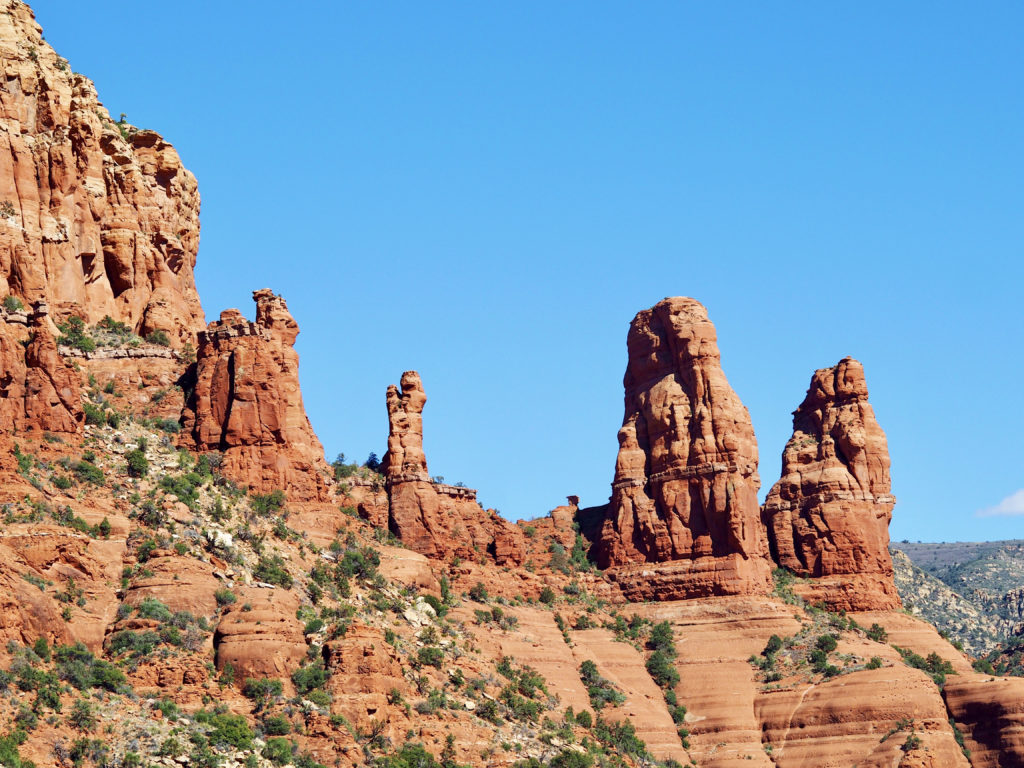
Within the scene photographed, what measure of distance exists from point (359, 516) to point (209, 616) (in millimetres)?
33003

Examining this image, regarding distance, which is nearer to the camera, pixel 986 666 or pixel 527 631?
pixel 527 631

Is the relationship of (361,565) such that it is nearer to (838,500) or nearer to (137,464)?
(137,464)

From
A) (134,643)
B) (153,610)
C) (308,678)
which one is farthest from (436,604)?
(134,643)

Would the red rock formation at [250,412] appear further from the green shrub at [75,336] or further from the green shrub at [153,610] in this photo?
the green shrub at [153,610]

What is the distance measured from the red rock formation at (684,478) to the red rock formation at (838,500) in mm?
3836

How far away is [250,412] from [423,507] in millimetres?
17434

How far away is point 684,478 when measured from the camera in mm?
143125

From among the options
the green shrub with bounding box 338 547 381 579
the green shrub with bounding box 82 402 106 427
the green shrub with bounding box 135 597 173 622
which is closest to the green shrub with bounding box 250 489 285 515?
the green shrub with bounding box 338 547 381 579

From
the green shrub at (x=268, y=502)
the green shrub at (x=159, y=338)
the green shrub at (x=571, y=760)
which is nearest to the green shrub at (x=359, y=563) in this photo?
the green shrub at (x=268, y=502)

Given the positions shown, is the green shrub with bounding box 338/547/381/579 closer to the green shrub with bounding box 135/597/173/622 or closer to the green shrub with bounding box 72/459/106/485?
the green shrub with bounding box 72/459/106/485

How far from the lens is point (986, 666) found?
14788 cm

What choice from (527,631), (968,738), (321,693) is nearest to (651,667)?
(527,631)

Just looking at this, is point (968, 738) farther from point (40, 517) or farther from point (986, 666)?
point (40, 517)

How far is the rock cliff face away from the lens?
120562 mm
